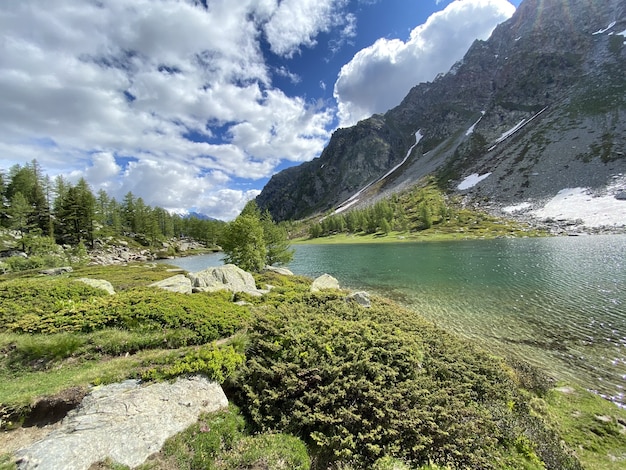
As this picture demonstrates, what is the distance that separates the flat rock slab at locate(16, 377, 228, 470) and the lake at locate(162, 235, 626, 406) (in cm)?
1882

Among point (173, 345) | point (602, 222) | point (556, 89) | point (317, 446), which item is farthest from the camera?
point (556, 89)

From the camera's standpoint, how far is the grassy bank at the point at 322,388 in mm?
7738

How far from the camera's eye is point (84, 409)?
8227 mm

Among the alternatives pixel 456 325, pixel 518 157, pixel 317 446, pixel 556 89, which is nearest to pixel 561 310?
pixel 456 325

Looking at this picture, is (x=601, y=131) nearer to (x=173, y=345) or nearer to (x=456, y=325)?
(x=456, y=325)

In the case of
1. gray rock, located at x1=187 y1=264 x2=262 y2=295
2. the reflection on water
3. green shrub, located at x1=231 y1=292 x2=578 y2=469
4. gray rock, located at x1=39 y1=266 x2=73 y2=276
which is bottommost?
the reflection on water

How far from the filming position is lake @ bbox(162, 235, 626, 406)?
16469 mm

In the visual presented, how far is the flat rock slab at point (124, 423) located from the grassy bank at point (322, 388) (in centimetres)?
40

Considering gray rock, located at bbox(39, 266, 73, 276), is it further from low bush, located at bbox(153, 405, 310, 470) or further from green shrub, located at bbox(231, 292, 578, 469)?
low bush, located at bbox(153, 405, 310, 470)

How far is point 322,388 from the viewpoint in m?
9.23

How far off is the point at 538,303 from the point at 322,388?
90.8 feet

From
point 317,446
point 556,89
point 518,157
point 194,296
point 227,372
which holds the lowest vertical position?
point 317,446

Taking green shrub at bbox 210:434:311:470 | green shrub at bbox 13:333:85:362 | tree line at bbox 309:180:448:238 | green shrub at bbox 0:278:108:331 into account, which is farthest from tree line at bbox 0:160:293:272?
tree line at bbox 309:180:448:238

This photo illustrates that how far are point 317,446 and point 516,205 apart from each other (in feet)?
472
